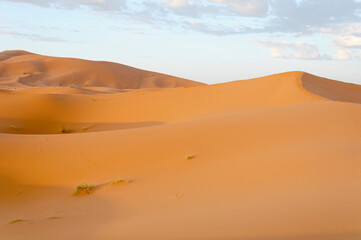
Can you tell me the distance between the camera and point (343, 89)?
68.7 feet

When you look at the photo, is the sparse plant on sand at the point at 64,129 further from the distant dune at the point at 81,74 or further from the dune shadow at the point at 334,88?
the distant dune at the point at 81,74

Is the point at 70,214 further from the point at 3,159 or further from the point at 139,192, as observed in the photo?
Answer: the point at 3,159

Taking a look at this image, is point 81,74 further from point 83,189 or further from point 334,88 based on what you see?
point 83,189

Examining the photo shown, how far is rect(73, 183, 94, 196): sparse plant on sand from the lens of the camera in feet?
21.4

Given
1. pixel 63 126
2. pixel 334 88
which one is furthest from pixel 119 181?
pixel 334 88

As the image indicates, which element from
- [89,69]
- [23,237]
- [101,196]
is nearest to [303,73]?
[101,196]

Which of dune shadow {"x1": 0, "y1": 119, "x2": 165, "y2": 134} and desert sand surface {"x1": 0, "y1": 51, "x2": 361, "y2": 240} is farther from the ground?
dune shadow {"x1": 0, "y1": 119, "x2": 165, "y2": 134}

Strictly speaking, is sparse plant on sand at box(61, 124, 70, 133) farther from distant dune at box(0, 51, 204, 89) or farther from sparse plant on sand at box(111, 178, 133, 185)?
distant dune at box(0, 51, 204, 89)

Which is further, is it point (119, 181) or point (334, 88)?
point (334, 88)

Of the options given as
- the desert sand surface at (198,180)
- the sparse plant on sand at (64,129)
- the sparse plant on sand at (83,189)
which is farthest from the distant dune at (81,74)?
the sparse plant on sand at (83,189)

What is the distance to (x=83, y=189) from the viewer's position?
660cm

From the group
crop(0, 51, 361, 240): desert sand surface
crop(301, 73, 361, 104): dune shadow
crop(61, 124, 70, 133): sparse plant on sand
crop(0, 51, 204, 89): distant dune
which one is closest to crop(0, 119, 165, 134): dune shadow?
crop(61, 124, 70, 133): sparse plant on sand

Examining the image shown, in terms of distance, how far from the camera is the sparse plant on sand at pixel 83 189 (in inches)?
257

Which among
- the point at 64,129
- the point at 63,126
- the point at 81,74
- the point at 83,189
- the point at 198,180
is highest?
the point at 81,74
